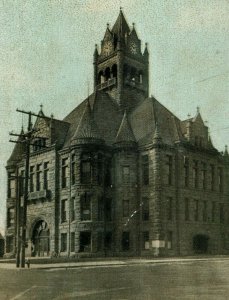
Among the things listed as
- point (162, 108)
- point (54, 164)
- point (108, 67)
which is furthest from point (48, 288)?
point (108, 67)

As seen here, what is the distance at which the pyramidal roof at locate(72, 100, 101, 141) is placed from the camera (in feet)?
145

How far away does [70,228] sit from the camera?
143ft

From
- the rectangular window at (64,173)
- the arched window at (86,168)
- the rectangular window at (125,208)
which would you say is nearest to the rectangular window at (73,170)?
the arched window at (86,168)

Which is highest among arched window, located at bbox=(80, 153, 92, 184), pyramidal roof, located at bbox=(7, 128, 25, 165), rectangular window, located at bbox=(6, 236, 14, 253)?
pyramidal roof, located at bbox=(7, 128, 25, 165)

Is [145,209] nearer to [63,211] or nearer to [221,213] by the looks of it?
[63,211]

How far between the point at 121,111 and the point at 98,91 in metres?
3.41

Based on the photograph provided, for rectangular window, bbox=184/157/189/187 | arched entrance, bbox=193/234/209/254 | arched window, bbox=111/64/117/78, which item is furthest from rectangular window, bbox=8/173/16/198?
arched entrance, bbox=193/234/209/254

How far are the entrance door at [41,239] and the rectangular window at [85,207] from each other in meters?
5.62

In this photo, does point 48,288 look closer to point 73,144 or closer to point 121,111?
point 73,144

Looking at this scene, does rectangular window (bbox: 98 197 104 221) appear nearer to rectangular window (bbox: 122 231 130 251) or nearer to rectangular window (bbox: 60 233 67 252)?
rectangular window (bbox: 122 231 130 251)

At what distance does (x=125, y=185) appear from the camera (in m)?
44.2

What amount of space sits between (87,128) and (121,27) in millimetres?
14995

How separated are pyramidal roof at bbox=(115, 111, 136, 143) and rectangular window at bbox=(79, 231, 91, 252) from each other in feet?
29.3

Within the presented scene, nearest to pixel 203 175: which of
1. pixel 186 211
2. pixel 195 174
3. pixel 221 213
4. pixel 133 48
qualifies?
pixel 195 174
